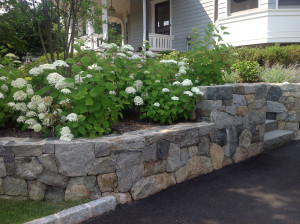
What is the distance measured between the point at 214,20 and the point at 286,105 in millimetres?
5632

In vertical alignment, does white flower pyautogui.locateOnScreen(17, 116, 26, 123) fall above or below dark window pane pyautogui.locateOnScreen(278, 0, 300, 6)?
below

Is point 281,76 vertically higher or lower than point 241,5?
lower

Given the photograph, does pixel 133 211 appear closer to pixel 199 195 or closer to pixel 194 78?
pixel 199 195

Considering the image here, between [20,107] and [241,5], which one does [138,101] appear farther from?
[241,5]

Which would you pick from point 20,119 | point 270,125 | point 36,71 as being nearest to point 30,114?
point 20,119

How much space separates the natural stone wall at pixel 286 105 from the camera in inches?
204

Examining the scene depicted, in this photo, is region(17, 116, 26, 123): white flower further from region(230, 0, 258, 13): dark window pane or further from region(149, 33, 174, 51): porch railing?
region(230, 0, 258, 13): dark window pane

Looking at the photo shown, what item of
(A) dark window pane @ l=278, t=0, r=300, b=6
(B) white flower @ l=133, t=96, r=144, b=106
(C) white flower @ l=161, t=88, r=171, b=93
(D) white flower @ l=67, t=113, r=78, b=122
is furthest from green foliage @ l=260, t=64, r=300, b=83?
(D) white flower @ l=67, t=113, r=78, b=122

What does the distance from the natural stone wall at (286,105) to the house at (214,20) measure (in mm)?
3582

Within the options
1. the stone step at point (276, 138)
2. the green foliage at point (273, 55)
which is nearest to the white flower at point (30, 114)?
the stone step at point (276, 138)

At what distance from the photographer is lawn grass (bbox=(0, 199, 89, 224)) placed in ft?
7.75

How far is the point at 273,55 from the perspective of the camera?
6934 mm

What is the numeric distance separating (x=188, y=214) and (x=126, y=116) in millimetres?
1719

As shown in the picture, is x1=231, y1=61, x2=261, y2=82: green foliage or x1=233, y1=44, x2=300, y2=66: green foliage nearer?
x1=231, y1=61, x2=261, y2=82: green foliage
